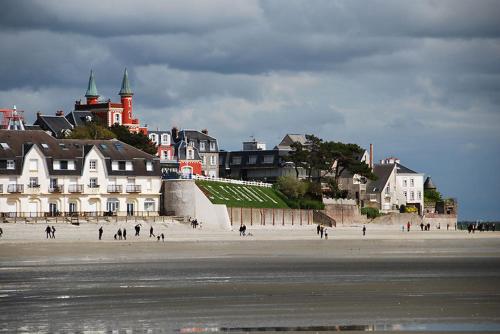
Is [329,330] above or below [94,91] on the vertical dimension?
below

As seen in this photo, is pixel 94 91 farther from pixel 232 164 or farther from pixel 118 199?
pixel 118 199

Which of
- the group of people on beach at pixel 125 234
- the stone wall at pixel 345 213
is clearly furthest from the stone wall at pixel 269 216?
the group of people on beach at pixel 125 234

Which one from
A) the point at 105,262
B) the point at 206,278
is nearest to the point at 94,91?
the point at 105,262

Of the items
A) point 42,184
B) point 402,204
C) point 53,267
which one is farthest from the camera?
point 402,204

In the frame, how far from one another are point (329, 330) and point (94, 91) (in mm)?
93098

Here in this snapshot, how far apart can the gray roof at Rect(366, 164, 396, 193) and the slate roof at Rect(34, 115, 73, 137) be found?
106 feet

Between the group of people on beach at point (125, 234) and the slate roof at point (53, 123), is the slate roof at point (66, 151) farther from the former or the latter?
the slate roof at point (53, 123)

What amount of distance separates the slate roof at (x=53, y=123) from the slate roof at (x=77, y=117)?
1540 mm

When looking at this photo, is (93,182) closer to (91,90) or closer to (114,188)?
(114,188)

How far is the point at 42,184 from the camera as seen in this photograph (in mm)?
74688

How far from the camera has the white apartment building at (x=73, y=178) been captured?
73812 millimetres

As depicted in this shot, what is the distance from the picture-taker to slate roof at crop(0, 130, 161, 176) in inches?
2948

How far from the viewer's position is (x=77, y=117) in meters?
106

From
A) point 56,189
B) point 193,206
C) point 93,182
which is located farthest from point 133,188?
point 56,189
